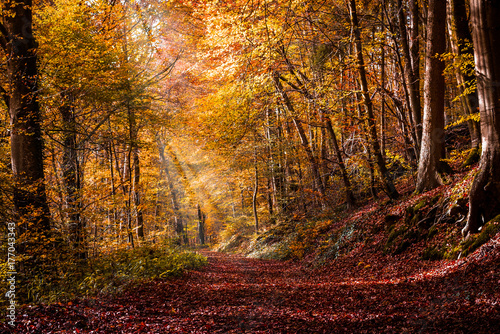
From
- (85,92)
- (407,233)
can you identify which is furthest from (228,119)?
(407,233)

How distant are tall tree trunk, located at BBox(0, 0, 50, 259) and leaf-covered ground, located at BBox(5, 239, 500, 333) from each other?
256 cm

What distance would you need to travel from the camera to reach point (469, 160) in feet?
27.2

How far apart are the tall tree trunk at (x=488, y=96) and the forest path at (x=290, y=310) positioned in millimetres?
1816

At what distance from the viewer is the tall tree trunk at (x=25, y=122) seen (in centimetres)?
737

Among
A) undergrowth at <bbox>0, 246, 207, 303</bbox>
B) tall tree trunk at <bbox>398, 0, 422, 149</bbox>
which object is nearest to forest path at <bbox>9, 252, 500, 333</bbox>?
undergrowth at <bbox>0, 246, 207, 303</bbox>

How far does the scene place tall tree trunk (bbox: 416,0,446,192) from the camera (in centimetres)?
840

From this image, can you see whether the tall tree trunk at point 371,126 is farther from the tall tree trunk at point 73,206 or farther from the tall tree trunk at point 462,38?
the tall tree trunk at point 73,206

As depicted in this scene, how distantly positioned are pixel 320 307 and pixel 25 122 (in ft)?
25.3

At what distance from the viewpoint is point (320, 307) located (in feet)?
19.1

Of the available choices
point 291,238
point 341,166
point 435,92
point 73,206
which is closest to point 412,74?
point 435,92

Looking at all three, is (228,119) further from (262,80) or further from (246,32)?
(246,32)

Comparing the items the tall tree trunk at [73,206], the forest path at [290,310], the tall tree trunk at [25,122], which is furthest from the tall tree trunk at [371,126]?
the tall tree trunk at [25,122]

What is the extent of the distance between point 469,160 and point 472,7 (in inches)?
158

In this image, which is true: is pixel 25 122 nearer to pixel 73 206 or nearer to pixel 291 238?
pixel 73 206
